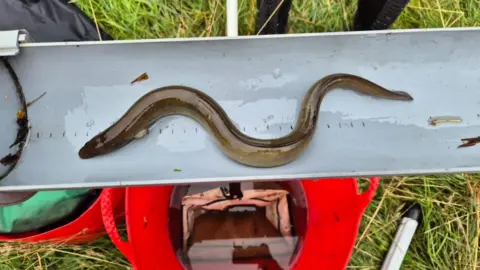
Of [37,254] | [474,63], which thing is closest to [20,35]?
[37,254]

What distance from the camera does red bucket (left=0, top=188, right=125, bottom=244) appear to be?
5.35ft

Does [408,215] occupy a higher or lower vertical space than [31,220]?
lower

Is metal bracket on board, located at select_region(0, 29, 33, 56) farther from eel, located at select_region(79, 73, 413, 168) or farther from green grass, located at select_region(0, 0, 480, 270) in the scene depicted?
green grass, located at select_region(0, 0, 480, 270)

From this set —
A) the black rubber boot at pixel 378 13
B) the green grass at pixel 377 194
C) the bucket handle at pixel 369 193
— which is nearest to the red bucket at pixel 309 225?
the bucket handle at pixel 369 193

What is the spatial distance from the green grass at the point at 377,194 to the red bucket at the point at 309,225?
226mm

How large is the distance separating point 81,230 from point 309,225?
87 cm

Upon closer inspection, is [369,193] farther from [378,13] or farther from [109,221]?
[109,221]

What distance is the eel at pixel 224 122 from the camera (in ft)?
4.52

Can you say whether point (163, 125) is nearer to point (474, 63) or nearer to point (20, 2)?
point (20, 2)

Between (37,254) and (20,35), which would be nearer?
(20,35)

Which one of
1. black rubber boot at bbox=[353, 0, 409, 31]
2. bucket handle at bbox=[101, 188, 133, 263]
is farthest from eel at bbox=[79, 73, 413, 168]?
black rubber boot at bbox=[353, 0, 409, 31]

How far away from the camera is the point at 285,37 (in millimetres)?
1462

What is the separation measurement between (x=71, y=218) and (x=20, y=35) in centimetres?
73

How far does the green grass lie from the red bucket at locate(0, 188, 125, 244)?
4.3 inches
